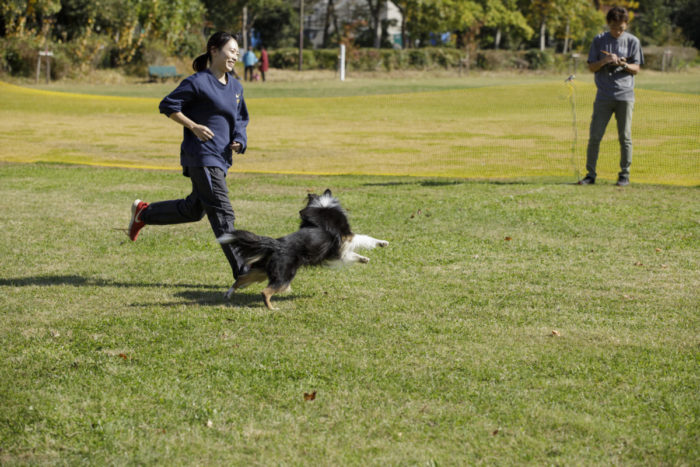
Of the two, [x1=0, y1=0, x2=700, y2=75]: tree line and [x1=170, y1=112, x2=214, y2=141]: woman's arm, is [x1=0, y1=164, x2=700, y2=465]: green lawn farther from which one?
[x1=0, y1=0, x2=700, y2=75]: tree line

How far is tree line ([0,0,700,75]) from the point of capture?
133 feet

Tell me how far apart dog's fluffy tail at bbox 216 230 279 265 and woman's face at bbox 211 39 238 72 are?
1.28 metres

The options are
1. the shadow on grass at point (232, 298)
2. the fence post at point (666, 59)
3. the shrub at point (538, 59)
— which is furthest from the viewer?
the shrub at point (538, 59)

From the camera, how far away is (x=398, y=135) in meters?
18.3

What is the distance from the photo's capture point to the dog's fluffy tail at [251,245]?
520 cm

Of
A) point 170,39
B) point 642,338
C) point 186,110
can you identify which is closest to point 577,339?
point 642,338

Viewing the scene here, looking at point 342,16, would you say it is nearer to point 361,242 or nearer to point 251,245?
point 361,242

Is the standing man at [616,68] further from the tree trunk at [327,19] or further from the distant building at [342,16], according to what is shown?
the tree trunk at [327,19]

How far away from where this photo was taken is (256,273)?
5387 millimetres

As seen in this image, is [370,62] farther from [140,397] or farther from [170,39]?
[140,397]

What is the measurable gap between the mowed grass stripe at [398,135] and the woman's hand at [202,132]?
7617 mm

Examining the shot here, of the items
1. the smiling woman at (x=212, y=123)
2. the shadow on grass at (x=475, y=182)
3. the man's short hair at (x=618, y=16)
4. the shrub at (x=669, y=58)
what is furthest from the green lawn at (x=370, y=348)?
the shrub at (x=669, y=58)

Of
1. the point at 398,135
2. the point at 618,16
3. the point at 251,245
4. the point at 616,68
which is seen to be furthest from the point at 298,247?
the point at 398,135

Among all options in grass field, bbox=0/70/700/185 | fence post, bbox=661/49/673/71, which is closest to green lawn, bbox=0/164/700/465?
grass field, bbox=0/70/700/185
